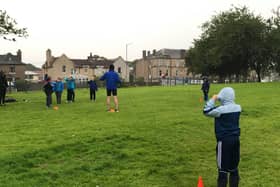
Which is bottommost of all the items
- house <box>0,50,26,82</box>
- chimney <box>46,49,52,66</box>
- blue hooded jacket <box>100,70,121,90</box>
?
blue hooded jacket <box>100,70,121,90</box>

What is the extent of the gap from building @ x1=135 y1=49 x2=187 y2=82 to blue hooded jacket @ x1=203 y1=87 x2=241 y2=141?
141 meters

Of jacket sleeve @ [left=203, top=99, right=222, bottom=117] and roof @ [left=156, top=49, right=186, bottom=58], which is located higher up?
roof @ [left=156, top=49, right=186, bottom=58]

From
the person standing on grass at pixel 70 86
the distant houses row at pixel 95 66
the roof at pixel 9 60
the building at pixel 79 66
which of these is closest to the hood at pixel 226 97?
the person standing on grass at pixel 70 86

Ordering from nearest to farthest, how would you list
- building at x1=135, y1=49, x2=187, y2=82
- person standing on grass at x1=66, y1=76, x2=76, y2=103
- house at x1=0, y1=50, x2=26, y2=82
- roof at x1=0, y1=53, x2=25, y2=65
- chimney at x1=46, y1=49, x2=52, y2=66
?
person standing on grass at x1=66, y1=76, x2=76, y2=103
house at x1=0, y1=50, x2=26, y2=82
roof at x1=0, y1=53, x2=25, y2=65
chimney at x1=46, y1=49, x2=52, y2=66
building at x1=135, y1=49, x2=187, y2=82

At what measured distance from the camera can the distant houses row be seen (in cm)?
11225

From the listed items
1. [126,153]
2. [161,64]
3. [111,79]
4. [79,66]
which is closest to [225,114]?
[126,153]

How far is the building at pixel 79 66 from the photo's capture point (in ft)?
413

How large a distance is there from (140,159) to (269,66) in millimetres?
66575

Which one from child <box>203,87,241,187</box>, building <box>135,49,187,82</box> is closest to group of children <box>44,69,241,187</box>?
child <box>203,87,241,187</box>

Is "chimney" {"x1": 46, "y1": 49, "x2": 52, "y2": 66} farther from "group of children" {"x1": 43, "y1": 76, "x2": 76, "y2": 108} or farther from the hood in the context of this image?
the hood

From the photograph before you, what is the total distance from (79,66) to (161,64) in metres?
33.8

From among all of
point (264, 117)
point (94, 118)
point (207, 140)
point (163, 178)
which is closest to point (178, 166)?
point (163, 178)

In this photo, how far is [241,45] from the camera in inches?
2731

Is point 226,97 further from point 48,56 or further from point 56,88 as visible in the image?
point 48,56
